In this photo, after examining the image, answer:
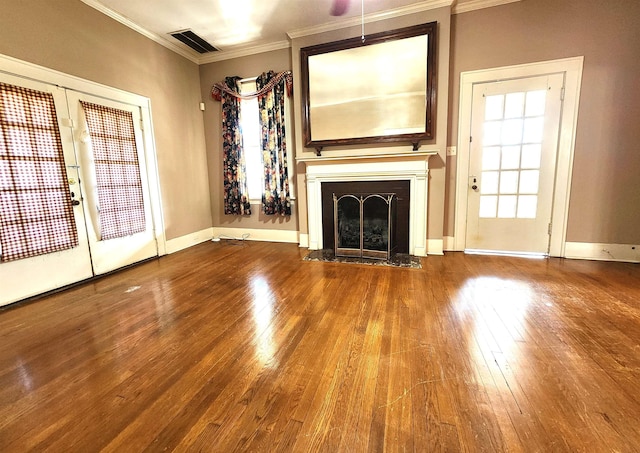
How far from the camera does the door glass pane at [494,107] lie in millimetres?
3477

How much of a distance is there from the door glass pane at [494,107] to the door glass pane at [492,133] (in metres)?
0.07

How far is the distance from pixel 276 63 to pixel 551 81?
139 inches

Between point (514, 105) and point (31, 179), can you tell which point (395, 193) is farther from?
point (31, 179)


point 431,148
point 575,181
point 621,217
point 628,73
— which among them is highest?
point 628,73

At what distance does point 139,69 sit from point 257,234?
2760mm

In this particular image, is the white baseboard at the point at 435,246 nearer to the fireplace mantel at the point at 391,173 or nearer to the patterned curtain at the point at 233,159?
the fireplace mantel at the point at 391,173

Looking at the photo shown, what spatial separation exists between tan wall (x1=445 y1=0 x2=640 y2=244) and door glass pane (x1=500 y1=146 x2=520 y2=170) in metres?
0.57

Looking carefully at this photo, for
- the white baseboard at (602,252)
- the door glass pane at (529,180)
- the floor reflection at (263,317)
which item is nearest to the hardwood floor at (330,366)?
the floor reflection at (263,317)

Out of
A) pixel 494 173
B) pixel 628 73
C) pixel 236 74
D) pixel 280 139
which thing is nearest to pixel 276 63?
pixel 236 74

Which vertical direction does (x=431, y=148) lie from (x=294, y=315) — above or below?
above

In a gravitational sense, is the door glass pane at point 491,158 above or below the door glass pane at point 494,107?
below

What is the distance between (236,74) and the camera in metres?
4.50

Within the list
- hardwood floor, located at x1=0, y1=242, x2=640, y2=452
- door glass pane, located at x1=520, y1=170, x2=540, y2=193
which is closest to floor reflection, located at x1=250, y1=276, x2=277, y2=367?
hardwood floor, located at x1=0, y1=242, x2=640, y2=452

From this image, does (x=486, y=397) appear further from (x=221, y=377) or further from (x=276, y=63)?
(x=276, y=63)
